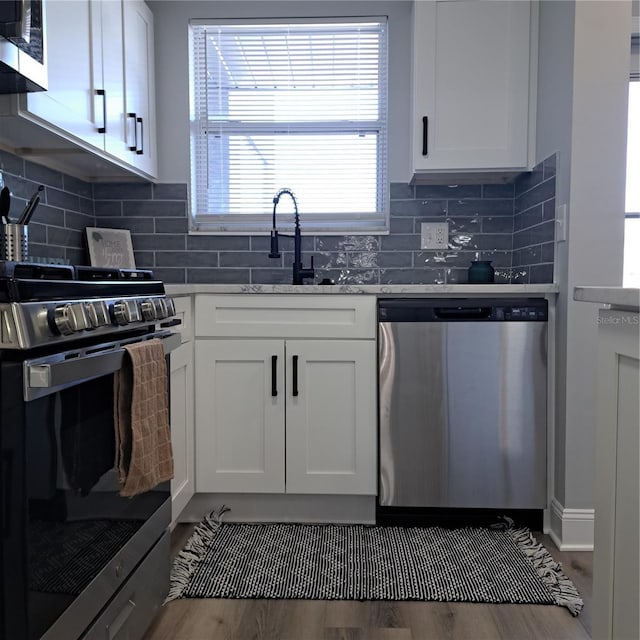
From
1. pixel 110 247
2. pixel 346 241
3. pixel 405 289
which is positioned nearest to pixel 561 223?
pixel 405 289

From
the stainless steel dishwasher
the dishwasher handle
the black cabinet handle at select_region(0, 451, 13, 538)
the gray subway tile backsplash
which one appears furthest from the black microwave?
the dishwasher handle

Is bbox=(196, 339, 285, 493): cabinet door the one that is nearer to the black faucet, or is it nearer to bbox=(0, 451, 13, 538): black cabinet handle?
the black faucet

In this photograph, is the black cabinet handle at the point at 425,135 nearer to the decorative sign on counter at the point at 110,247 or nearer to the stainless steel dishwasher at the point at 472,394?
the stainless steel dishwasher at the point at 472,394

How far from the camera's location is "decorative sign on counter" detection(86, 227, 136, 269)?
2703mm

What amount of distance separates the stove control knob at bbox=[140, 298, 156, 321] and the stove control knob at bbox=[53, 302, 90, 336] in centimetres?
34

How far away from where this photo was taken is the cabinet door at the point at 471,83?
2510 millimetres

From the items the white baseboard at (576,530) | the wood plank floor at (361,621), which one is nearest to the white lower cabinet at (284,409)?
the wood plank floor at (361,621)

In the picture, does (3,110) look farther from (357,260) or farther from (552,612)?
(552,612)

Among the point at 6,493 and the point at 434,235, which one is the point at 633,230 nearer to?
the point at 434,235

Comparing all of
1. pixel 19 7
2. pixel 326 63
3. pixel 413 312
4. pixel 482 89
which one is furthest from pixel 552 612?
pixel 326 63

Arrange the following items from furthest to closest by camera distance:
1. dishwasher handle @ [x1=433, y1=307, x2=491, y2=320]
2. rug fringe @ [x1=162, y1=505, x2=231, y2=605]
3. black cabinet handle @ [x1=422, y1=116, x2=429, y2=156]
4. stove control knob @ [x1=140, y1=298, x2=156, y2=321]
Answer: black cabinet handle @ [x1=422, y1=116, x2=429, y2=156], dishwasher handle @ [x1=433, y1=307, x2=491, y2=320], rug fringe @ [x1=162, y1=505, x2=231, y2=605], stove control knob @ [x1=140, y1=298, x2=156, y2=321]

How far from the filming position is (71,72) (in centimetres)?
188

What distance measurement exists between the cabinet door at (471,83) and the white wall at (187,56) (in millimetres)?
278

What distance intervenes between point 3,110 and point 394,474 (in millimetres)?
1844
